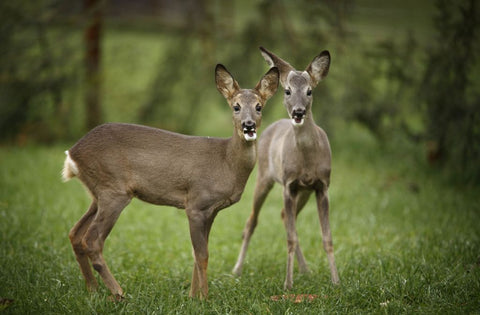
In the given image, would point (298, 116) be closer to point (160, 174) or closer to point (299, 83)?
point (299, 83)

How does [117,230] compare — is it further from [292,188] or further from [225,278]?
[292,188]

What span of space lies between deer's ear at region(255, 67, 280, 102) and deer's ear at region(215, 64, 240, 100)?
0.73 feet

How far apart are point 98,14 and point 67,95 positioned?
1989 millimetres

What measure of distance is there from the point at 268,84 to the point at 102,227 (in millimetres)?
2034

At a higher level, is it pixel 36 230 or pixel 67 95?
pixel 67 95

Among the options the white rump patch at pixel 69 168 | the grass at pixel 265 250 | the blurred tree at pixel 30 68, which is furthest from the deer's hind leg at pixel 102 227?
the blurred tree at pixel 30 68

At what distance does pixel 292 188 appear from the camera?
548 centimetres

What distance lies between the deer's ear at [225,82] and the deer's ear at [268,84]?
8.7 inches

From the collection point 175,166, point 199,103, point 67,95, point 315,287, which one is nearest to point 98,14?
point 67,95

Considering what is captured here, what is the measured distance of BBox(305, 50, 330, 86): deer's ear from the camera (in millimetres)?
5344

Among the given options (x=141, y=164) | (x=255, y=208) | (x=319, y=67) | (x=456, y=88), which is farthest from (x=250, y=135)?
(x=456, y=88)

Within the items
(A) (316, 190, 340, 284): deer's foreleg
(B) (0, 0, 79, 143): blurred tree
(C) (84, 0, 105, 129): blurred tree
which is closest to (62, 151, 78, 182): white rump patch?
(A) (316, 190, 340, 284): deer's foreleg

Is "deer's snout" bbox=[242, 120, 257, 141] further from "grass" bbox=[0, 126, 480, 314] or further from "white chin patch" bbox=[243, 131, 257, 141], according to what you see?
"grass" bbox=[0, 126, 480, 314]

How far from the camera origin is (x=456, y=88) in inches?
351
